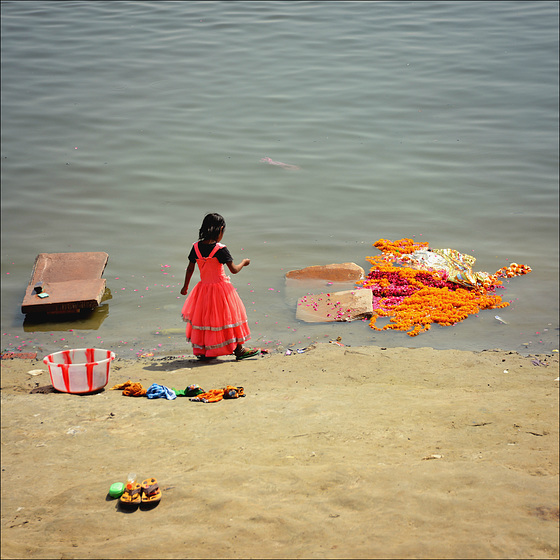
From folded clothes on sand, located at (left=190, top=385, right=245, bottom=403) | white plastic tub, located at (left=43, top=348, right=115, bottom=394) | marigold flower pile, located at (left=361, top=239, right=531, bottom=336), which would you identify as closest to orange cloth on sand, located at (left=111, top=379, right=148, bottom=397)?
white plastic tub, located at (left=43, top=348, right=115, bottom=394)

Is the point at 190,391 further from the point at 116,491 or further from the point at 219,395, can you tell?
the point at 116,491

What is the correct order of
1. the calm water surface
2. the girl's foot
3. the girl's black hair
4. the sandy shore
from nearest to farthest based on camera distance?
the sandy shore
the girl's black hair
the girl's foot
the calm water surface

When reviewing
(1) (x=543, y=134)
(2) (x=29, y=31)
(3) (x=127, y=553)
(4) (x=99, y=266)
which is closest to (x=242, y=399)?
(3) (x=127, y=553)

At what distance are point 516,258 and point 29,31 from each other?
17965 millimetres

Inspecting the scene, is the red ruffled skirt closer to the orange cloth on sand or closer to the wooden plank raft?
the orange cloth on sand

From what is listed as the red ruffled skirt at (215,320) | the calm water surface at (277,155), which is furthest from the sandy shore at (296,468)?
the calm water surface at (277,155)

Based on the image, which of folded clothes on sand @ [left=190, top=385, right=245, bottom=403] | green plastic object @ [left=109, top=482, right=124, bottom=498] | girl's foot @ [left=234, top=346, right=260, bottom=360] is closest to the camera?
green plastic object @ [left=109, top=482, right=124, bottom=498]

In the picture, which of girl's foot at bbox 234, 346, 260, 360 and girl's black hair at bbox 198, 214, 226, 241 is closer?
girl's black hair at bbox 198, 214, 226, 241

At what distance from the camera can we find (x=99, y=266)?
834 centimetres

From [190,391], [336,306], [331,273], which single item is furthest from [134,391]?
[331,273]

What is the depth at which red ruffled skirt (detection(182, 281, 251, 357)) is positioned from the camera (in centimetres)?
631

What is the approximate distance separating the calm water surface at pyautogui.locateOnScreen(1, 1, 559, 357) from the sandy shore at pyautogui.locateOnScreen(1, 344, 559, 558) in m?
1.98

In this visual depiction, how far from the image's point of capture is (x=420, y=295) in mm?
7973

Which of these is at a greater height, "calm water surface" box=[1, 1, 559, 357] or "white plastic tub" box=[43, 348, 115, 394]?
"calm water surface" box=[1, 1, 559, 357]
